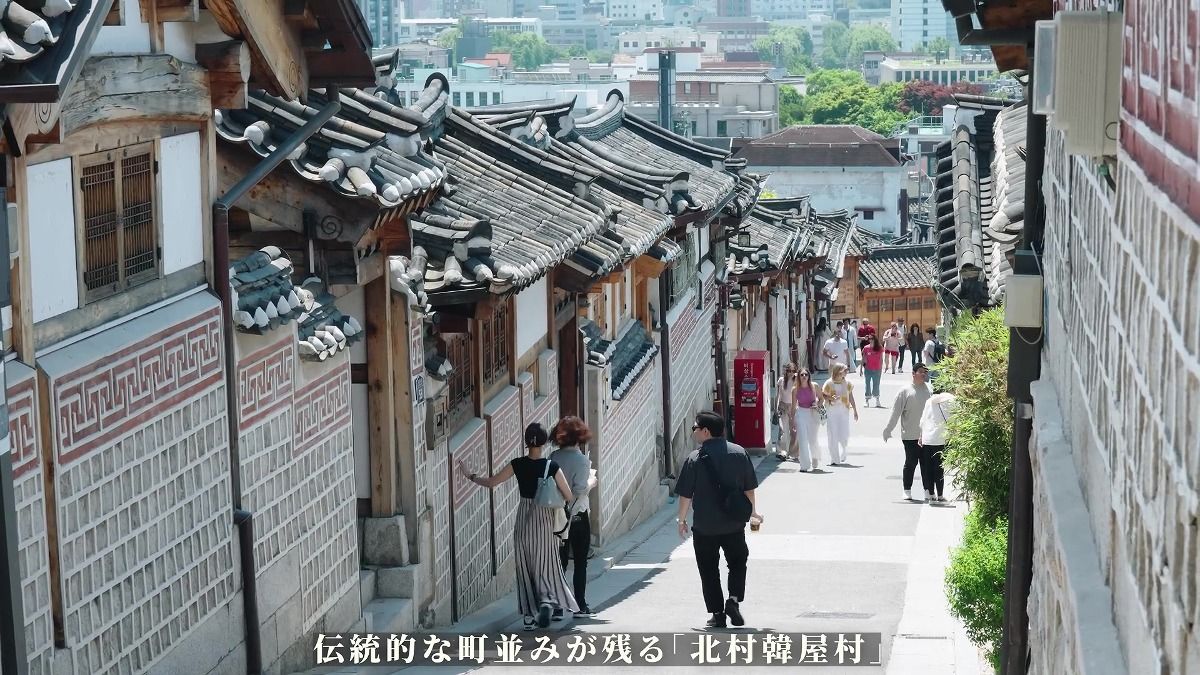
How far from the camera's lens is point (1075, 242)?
24.6 feet

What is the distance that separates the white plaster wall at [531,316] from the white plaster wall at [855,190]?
263ft

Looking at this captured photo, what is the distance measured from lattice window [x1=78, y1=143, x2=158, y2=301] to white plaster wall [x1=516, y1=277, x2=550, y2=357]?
764 centimetres

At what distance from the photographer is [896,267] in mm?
59125

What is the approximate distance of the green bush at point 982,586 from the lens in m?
11.6

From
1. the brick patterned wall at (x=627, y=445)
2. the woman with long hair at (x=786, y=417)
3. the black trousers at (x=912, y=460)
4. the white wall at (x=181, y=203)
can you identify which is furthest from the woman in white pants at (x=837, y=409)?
the white wall at (x=181, y=203)

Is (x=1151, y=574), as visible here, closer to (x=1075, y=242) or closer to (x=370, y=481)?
(x=1075, y=242)

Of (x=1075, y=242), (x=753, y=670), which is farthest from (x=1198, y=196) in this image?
(x=753, y=670)

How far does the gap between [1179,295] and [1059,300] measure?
436 centimetres

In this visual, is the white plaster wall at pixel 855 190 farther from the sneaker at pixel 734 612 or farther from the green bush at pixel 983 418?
the green bush at pixel 983 418

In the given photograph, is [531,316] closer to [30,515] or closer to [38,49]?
[30,515]

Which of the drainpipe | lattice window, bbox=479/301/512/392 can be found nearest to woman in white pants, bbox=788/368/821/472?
lattice window, bbox=479/301/512/392

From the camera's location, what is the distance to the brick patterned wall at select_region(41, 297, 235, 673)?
8195mm

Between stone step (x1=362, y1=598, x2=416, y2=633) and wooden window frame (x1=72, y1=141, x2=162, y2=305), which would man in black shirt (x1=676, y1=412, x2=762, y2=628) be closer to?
stone step (x1=362, y1=598, x2=416, y2=633)

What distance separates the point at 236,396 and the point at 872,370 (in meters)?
27.1
